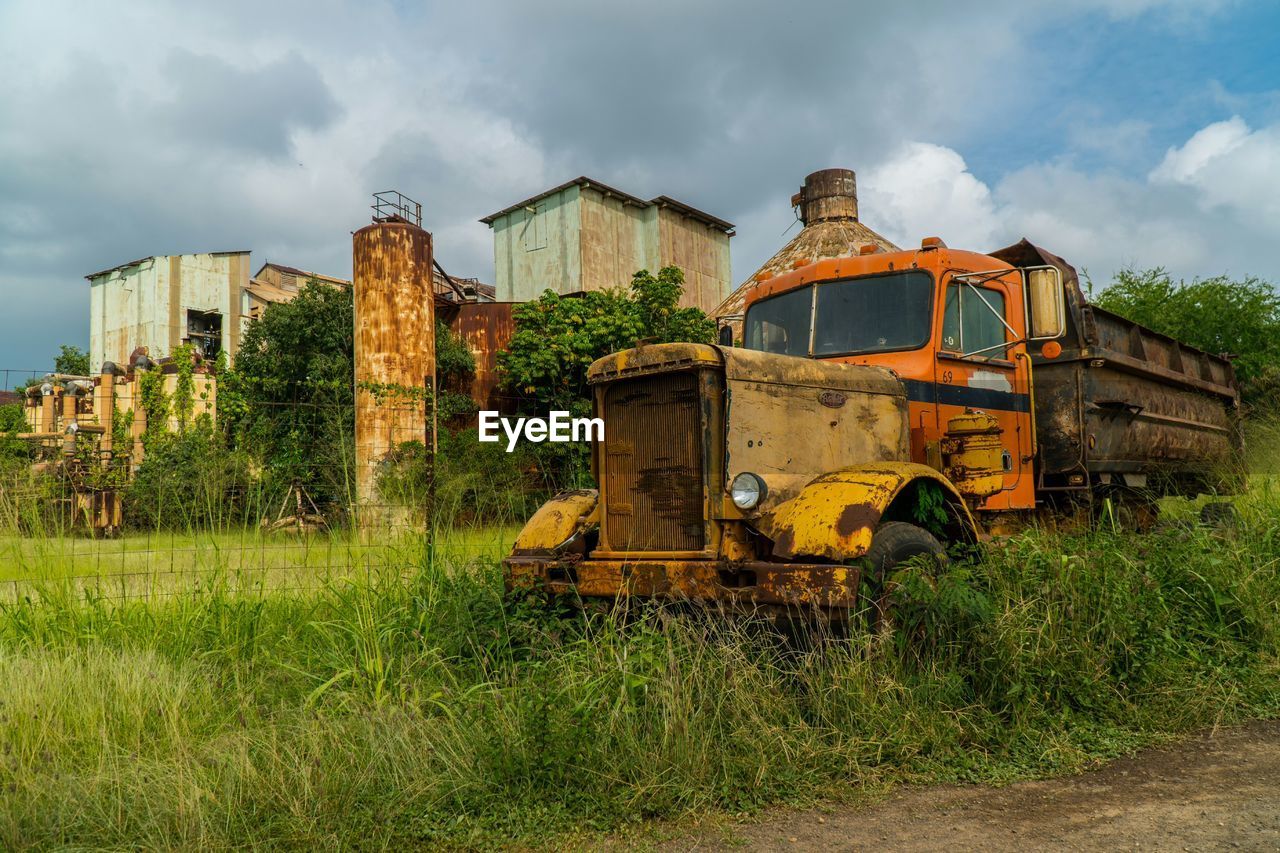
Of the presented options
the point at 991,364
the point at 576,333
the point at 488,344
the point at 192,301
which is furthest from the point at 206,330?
the point at 991,364

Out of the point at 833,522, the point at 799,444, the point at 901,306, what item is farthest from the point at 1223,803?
the point at 901,306

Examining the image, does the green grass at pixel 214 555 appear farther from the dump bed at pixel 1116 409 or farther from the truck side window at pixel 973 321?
the dump bed at pixel 1116 409

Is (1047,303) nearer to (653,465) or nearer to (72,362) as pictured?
(653,465)

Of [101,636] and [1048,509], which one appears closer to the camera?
[101,636]

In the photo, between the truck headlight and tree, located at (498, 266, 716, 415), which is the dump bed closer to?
the truck headlight

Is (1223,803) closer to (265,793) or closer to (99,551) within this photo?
(265,793)

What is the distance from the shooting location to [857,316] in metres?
6.31

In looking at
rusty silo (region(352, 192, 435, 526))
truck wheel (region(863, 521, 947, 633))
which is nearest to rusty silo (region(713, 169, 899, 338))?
rusty silo (region(352, 192, 435, 526))

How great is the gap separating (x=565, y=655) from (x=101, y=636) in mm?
2872

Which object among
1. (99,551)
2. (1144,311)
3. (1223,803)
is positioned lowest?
(1223,803)

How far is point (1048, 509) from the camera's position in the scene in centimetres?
734

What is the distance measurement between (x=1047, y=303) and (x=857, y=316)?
4.07ft

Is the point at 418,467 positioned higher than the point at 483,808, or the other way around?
the point at 418,467

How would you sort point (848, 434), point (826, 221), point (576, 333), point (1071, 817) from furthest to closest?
1. point (826, 221)
2. point (576, 333)
3. point (848, 434)
4. point (1071, 817)
